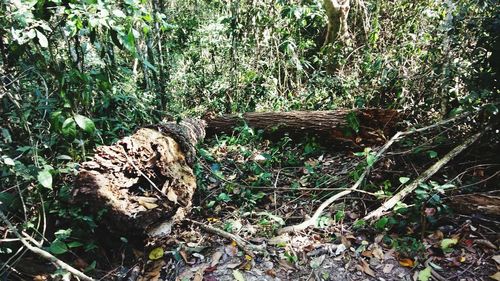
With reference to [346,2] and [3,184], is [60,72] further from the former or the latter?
[346,2]

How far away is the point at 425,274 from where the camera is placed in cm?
245

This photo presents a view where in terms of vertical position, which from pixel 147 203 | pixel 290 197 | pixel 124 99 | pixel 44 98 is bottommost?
pixel 290 197

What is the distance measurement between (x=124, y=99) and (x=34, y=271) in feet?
7.11

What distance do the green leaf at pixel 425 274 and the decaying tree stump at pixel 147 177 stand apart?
6.18ft

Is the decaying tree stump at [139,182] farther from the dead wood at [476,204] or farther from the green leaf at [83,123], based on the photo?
the dead wood at [476,204]

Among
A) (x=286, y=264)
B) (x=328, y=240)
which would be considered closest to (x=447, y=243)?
(x=328, y=240)

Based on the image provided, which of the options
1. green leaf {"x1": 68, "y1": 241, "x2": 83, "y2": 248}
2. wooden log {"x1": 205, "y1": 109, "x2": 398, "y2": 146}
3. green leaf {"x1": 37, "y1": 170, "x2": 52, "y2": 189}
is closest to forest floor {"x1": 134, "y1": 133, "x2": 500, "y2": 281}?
green leaf {"x1": 68, "y1": 241, "x2": 83, "y2": 248}

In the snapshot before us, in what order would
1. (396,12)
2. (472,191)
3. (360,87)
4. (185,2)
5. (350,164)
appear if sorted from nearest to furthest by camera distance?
(472,191) → (350,164) → (360,87) → (396,12) → (185,2)

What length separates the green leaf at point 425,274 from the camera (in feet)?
7.98

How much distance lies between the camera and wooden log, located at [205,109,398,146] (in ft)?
14.5

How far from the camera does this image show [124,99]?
4.25 m

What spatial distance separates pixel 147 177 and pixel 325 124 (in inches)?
102

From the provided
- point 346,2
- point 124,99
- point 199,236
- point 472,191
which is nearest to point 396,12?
point 346,2

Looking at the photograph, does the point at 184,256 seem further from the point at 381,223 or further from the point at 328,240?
the point at 381,223
